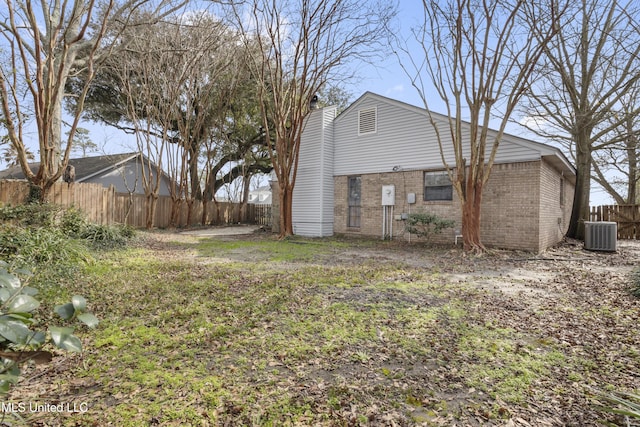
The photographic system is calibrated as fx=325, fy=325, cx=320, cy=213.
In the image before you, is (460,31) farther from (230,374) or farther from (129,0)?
(230,374)

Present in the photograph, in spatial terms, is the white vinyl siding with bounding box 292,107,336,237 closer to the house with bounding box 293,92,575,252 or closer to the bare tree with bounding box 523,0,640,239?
the house with bounding box 293,92,575,252

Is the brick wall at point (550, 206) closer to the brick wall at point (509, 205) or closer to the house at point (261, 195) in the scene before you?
the brick wall at point (509, 205)

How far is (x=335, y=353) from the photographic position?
9.30 feet

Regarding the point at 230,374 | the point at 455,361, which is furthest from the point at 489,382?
the point at 230,374

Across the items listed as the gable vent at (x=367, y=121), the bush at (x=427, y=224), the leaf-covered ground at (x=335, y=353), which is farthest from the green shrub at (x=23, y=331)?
the gable vent at (x=367, y=121)

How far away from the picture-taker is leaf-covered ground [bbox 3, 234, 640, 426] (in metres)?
2.08

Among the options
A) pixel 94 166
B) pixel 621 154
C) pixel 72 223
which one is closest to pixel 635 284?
pixel 72 223

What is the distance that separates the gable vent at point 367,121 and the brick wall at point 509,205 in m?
1.89

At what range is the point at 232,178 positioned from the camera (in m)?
23.7

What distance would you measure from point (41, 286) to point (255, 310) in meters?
2.69

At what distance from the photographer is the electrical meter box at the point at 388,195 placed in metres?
11.4

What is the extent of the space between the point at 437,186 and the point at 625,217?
11.1 meters

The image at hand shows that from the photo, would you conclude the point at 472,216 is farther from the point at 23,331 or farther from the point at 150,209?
the point at 150,209

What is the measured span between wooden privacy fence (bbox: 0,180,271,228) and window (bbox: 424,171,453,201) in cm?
1031
